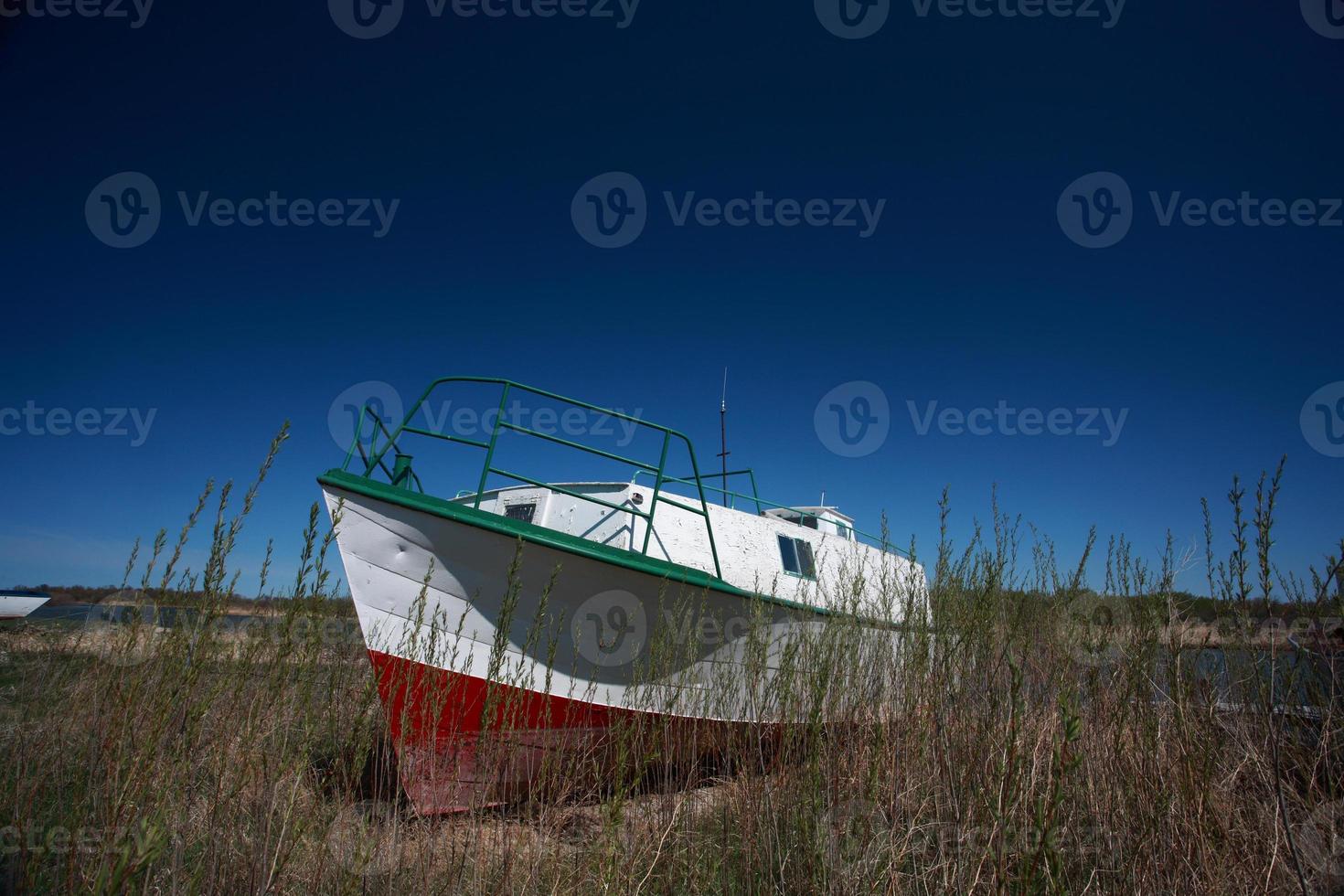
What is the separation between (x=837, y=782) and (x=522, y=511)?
4162 mm

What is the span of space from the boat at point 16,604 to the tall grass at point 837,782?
43.9ft

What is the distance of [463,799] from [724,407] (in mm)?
6518

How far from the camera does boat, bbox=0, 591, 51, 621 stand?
13203 mm

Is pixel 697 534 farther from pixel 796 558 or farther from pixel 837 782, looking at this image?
pixel 837 782

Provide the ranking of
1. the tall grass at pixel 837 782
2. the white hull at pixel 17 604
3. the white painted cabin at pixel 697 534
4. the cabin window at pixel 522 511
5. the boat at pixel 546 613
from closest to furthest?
the tall grass at pixel 837 782
the boat at pixel 546 613
the white painted cabin at pixel 697 534
the cabin window at pixel 522 511
the white hull at pixel 17 604

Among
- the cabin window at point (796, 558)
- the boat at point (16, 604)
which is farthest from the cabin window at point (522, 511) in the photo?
the boat at point (16, 604)

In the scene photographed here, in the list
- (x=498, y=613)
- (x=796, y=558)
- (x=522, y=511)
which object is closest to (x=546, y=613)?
(x=498, y=613)

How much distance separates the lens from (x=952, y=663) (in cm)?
295

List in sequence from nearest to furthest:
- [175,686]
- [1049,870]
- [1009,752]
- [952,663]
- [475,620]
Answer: [1049,870], [175,686], [1009,752], [952,663], [475,620]

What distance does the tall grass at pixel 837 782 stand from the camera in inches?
82.3

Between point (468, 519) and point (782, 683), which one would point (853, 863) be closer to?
point (782, 683)

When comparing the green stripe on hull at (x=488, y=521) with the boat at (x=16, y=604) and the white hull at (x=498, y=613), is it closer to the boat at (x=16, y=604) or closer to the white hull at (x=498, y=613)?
the white hull at (x=498, y=613)

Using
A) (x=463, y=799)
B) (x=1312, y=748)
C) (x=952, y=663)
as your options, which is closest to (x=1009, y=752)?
(x=952, y=663)

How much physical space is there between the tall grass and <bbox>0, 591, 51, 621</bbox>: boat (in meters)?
13.4
